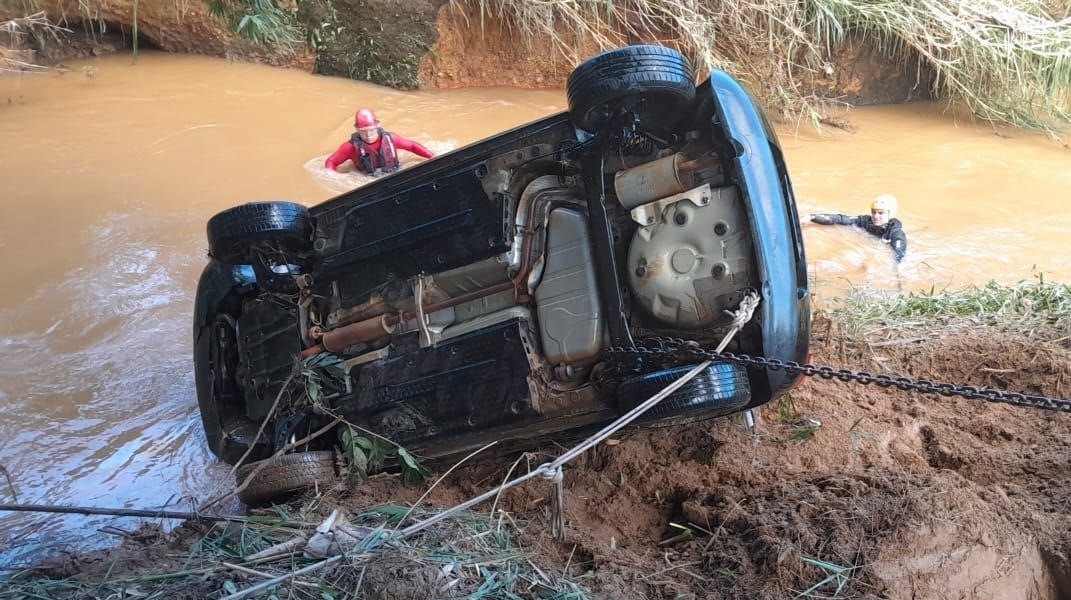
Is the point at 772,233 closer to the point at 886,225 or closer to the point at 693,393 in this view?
the point at 693,393

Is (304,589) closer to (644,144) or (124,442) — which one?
(644,144)

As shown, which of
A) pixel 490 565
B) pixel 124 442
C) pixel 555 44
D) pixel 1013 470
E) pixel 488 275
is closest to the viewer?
pixel 490 565

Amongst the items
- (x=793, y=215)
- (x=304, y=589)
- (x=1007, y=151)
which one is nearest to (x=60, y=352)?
(x=304, y=589)

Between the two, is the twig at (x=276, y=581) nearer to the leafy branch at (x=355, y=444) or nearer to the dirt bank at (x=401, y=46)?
the leafy branch at (x=355, y=444)

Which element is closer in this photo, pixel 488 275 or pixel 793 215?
pixel 793 215

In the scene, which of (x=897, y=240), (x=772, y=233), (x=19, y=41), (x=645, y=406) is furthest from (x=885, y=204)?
(x=19, y=41)


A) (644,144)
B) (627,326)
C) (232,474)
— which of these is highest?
(644,144)

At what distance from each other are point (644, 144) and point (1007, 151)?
863cm

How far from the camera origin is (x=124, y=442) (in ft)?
13.9

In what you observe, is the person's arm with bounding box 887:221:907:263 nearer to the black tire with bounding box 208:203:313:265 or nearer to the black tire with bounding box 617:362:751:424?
the black tire with bounding box 617:362:751:424

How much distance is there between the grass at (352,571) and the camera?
6.75 feet

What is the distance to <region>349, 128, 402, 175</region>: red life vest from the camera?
7.59 m

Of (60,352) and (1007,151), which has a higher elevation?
(1007,151)

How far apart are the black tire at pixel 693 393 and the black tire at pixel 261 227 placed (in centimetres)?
164
